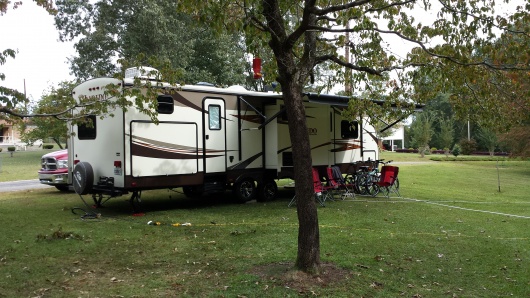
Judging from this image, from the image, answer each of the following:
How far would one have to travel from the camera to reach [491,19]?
18.3ft

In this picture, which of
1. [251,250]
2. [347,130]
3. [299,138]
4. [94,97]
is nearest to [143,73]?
[94,97]

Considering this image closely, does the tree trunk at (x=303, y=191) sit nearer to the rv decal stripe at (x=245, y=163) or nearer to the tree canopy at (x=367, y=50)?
the tree canopy at (x=367, y=50)

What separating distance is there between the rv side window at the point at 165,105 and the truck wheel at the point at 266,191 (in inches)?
128

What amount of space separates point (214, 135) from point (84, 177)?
115 inches

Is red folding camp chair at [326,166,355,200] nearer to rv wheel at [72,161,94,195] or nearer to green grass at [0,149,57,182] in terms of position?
rv wheel at [72,161,94,195]

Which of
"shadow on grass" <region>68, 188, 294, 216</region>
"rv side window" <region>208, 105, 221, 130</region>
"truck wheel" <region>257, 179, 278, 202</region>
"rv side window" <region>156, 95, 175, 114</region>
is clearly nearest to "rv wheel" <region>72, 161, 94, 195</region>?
"shadow on grass" <region>68, 188, 294, 216</region>

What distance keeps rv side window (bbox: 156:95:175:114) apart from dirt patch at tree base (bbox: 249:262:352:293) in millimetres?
4937

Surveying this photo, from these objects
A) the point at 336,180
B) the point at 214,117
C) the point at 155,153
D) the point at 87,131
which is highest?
the point at 214,117

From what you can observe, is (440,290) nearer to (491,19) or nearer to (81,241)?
(491,19)

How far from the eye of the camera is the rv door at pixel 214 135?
Answer: 1055 cm

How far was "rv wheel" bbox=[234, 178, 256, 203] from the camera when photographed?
11335mm

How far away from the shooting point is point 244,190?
11.6 metres

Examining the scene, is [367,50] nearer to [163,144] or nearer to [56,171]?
[163,144]

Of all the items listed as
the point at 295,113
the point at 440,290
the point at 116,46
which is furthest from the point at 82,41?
the point at 440,290
